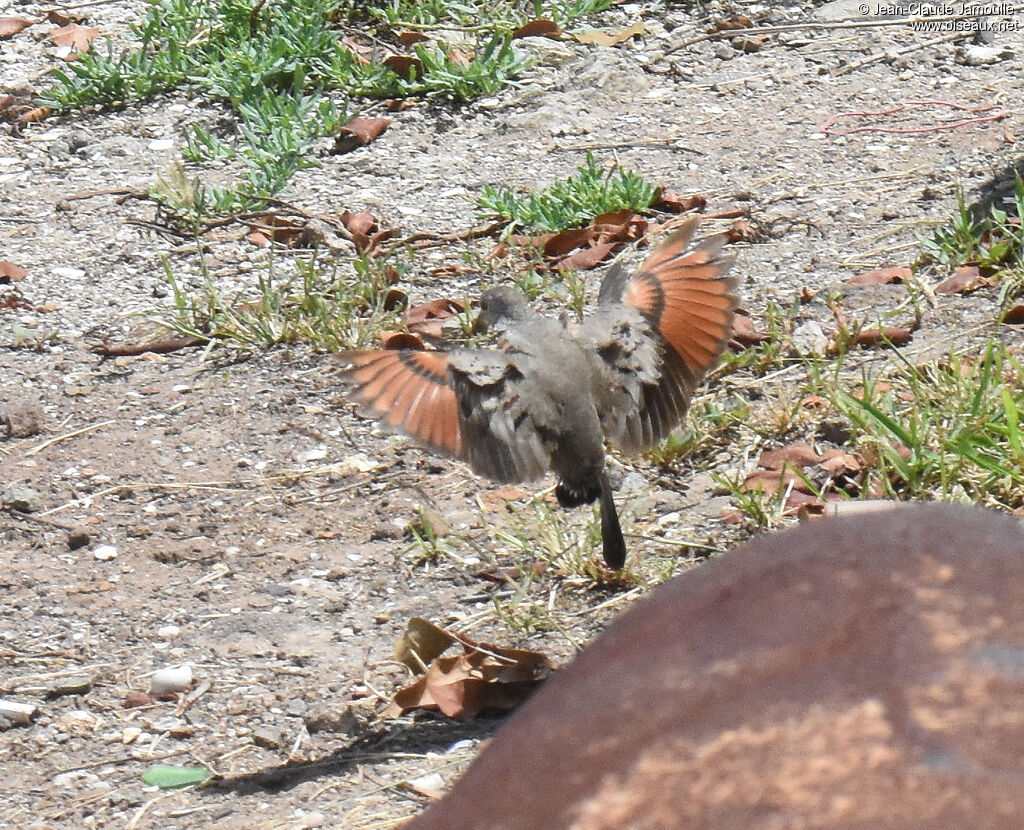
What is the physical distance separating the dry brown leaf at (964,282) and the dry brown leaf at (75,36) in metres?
4.30

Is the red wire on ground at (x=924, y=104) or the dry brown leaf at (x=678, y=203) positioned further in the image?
the red wire on ground at (x=924, y=104)

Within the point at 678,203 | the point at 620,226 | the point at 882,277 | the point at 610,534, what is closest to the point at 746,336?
the point at 882,277

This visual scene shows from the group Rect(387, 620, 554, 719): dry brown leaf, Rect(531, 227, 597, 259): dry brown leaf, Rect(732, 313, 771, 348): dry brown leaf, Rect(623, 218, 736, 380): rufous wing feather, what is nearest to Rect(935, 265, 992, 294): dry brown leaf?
Rect(732, 313, 771, 348): dry brown leaf

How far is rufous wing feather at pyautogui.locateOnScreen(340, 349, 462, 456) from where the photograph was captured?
128 inches

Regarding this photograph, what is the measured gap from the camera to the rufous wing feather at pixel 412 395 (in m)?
3.24

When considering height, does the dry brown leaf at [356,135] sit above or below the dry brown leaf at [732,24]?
below

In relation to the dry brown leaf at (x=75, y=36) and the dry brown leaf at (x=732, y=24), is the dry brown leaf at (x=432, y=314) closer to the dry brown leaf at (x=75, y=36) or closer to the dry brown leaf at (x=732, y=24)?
the dry brown leaf at (x=732, y=24)

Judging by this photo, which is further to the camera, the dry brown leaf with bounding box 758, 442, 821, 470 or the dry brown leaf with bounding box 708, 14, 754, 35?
the dry brown leaf with bounding box 708, 14, 754, 35

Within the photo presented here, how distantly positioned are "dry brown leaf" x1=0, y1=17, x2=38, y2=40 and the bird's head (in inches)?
170

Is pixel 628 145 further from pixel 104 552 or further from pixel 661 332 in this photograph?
pixel 104 552

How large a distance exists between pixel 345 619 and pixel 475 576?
1.08 feet

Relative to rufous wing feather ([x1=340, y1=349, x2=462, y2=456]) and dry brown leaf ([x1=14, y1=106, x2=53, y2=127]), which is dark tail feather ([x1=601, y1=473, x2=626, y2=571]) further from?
dry brown leaf ([x1=14, y1=106, x2=53, y2=127])

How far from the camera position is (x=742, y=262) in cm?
475

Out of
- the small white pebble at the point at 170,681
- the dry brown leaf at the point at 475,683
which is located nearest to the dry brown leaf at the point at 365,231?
the small white pebble at the point at 170,681
